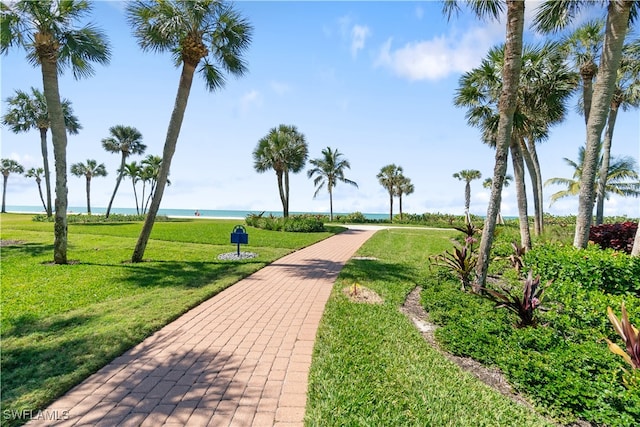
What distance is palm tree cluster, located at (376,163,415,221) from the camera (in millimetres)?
43438

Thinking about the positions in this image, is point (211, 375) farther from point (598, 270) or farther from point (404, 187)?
point (404, 187)

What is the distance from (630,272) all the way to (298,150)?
2231 centimetres

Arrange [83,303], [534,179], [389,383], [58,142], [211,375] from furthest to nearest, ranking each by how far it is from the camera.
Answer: [534,179], [58,142], [83,303], [211,375], [389,383]

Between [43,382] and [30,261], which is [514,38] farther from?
[30,261]

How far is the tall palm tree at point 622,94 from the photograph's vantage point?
43.3 ft

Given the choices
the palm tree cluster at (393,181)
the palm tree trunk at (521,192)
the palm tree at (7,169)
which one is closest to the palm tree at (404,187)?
the palm tree cluster at (393,181)

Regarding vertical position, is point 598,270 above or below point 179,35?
below

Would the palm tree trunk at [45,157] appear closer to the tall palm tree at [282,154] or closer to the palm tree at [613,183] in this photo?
the tall palm tree at [282,154]

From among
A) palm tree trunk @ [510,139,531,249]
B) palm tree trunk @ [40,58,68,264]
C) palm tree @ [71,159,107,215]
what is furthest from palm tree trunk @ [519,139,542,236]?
palm tree @ [71,159,107,215]

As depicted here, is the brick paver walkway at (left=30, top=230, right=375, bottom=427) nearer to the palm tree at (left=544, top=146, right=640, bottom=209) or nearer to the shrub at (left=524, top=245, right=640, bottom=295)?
the shrub at (left=524, top=245, right=640, bottom=295)

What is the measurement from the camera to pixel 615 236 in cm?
1115

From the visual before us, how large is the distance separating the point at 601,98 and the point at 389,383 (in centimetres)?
866

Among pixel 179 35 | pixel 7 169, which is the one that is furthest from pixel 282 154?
pixel 7 169

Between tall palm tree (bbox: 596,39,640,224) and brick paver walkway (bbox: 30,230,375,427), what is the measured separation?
1507cm
